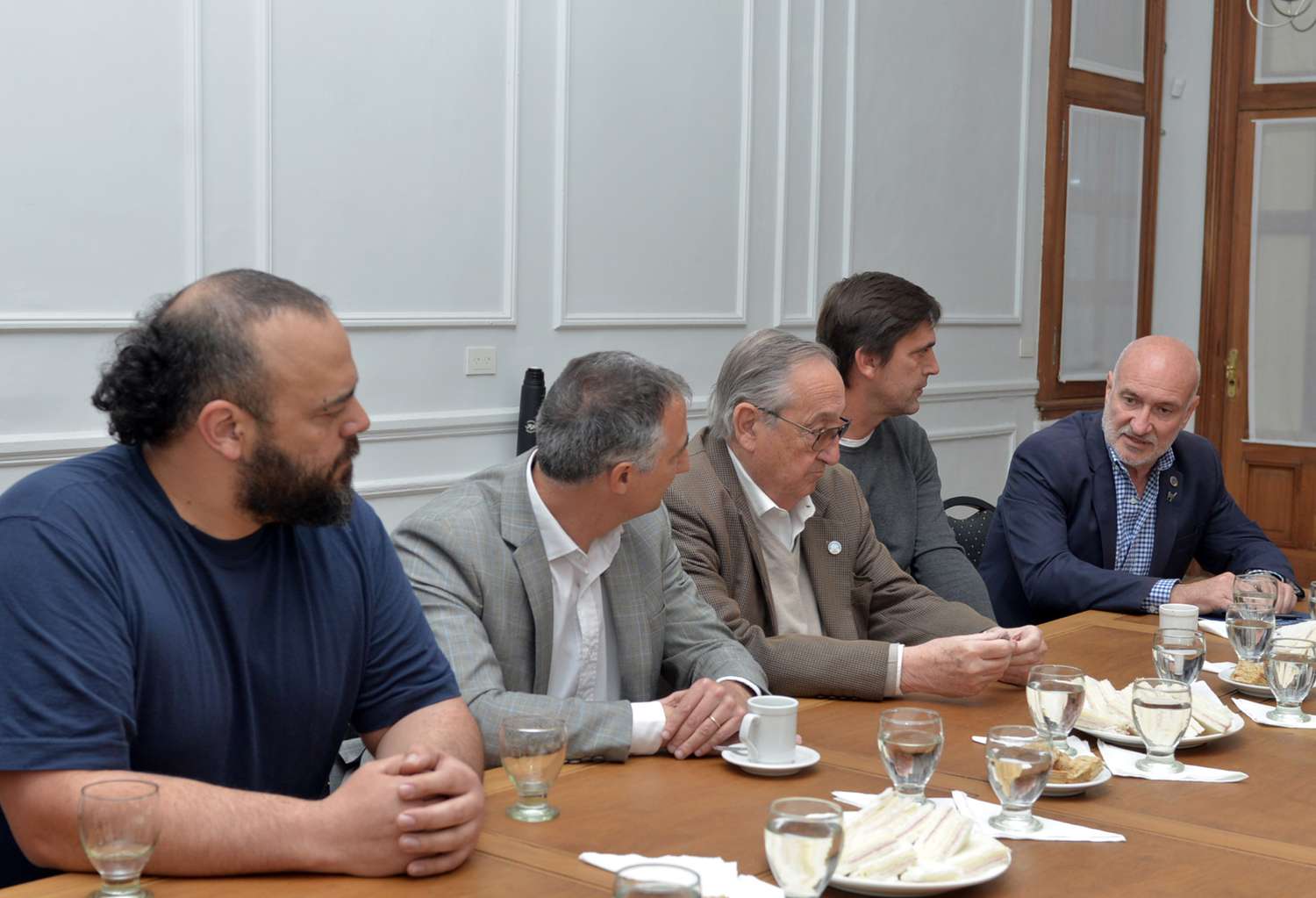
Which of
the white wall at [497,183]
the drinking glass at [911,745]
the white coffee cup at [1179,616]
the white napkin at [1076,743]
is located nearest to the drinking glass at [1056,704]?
the white napkin at [1076,743]

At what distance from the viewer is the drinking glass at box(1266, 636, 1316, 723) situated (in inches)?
91.0

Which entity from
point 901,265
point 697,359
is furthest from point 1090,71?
point 697,359

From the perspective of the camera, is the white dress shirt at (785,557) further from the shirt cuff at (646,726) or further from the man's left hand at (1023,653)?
the shirt cuff at (646,726)

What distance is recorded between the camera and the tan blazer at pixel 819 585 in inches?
97.4

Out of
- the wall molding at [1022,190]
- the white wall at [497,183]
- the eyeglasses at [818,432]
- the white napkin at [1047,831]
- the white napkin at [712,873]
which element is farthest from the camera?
the wall molding at [1022,190]

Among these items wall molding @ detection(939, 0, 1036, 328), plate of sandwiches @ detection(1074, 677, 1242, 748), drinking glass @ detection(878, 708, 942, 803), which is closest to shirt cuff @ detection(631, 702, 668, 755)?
drinking glass @ detection(878, 708, 942, 803)

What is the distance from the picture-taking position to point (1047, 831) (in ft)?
5.71

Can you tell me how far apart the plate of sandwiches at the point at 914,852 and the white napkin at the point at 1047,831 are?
8cm

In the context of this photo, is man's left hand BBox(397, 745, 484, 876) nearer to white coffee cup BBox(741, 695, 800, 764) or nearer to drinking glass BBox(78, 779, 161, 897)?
drinking glass BBox(78, 779, 161, 897)

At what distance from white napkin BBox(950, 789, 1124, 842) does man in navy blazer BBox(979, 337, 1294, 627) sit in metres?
1.74

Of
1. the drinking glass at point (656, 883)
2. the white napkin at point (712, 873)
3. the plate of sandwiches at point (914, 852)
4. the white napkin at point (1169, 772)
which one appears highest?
the drinking glass at point (656, 883)

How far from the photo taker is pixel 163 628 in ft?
5.65

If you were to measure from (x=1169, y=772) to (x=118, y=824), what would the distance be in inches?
53.1

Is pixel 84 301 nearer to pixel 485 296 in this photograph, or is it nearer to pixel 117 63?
pixel 117 63
